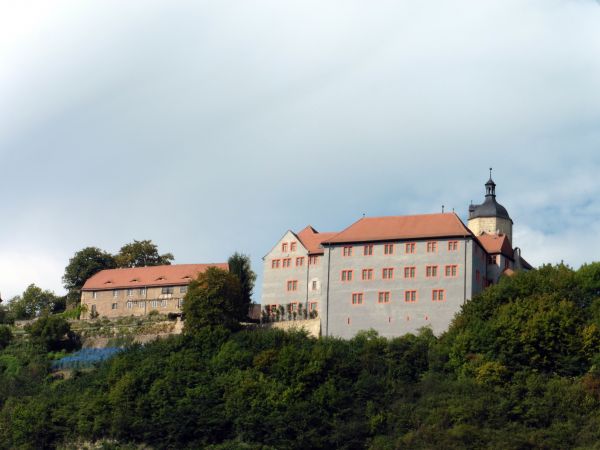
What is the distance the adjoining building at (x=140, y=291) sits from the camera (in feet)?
355

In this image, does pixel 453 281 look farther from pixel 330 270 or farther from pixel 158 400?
pixel 158 400

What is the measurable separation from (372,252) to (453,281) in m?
6.74

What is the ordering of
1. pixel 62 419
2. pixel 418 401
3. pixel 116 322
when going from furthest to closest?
1. pixel 116 322
2. pixel 62 419
3. pixel 418 401

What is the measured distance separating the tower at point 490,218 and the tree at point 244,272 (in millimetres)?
19758

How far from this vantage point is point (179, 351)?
294 feet

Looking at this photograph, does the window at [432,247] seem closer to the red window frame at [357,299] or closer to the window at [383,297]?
the window at [383,297]

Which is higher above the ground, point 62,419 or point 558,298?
point 558,298

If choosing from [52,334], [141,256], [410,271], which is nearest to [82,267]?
[141,256]

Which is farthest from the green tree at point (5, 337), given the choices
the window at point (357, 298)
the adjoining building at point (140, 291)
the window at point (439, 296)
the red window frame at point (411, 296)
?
the window at point (439, 296)

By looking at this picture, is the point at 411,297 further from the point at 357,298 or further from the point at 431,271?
the point at 357,298

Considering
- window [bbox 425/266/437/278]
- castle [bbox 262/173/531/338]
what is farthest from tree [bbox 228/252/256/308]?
window [bbox 425/266/437/278]

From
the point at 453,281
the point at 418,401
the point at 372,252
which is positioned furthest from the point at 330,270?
the point at 418,401

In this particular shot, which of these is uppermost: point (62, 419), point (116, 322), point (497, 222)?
point (497, 222)

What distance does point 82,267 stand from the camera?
119m
